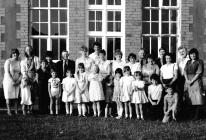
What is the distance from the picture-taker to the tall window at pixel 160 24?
50.1 ft

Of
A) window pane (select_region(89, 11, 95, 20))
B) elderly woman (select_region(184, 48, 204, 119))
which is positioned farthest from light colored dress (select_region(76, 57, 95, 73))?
window pane (select_region(89, 11, 95, 20))

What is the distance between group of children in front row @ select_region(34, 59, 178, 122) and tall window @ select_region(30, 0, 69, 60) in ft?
9.08

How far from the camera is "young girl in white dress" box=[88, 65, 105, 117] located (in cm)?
1213

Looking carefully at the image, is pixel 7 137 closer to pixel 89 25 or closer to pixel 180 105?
pixel 180 105

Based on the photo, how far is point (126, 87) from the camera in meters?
11.8

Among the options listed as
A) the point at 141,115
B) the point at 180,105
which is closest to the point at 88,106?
the point at 141,115

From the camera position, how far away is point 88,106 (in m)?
12.7

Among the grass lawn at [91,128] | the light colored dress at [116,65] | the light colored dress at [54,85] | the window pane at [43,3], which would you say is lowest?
the grass lawn at [91,128]

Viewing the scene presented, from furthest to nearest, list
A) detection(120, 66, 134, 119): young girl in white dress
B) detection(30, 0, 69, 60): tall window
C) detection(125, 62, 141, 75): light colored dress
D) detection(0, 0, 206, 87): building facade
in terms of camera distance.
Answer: detection(30, 0, 69, 60): tall window, detection(0, 0, 206, 87): building facade, detection(125, 62, 141, 75): light colored dress, detection(120, 66, 134, 119): young girl in white dress

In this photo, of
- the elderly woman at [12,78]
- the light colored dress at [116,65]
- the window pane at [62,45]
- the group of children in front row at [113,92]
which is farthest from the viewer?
the window pane at [62,45]

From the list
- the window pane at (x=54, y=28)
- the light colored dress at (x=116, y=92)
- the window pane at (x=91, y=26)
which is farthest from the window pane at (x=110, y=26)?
the light colored dress at (x=116, y=92)

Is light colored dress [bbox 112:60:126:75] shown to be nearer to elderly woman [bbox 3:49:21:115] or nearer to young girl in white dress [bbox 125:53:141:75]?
young girl in white dress [bbox 125:53:141:75]

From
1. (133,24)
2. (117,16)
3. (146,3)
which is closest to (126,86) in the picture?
(133,24)

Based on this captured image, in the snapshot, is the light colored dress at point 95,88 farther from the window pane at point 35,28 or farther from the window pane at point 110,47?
the window pane at point 35,28
